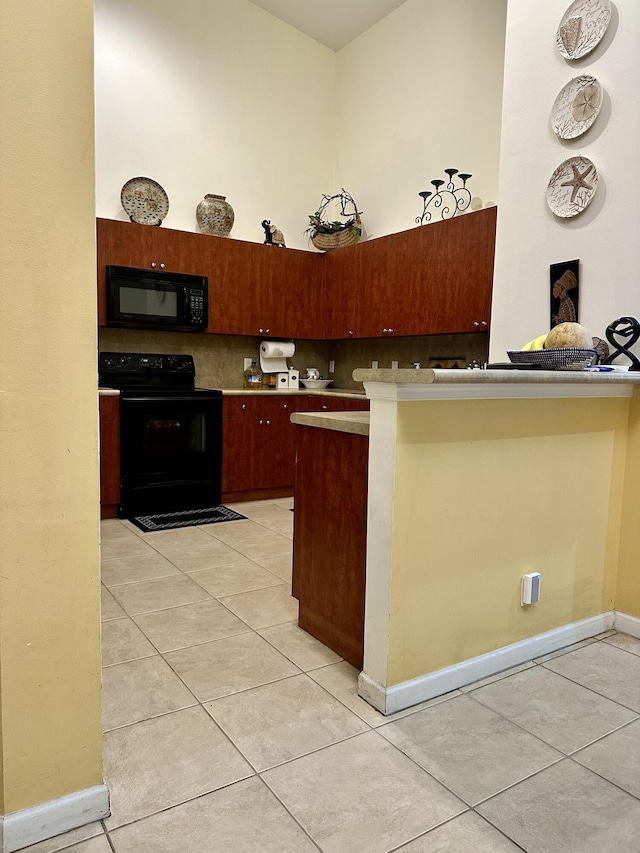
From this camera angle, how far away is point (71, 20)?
3.92 feet

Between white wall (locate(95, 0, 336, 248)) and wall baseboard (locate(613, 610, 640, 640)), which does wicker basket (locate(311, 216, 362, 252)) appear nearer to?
white wall (locate(95, 0, 336, 248))

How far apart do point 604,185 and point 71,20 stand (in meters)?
2.27

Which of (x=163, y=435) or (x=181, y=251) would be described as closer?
(x=163, y=435)

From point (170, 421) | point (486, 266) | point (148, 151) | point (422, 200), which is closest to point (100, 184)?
point (148, 151)

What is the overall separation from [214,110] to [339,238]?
1.50 m

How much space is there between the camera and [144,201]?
15.2 ft

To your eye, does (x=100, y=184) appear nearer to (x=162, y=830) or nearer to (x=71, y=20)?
(x=71, y=20)

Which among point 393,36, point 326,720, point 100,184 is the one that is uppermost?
point 393,36

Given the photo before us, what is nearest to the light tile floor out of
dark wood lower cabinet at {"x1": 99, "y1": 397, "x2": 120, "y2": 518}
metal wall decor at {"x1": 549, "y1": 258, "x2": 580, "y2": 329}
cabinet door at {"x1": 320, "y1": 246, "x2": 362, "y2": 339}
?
metal wall decor at {"x1": 549, "y1": 258, "x2": 580, "y2": 329}

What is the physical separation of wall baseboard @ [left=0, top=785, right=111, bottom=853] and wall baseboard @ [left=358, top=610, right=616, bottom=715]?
829 mm

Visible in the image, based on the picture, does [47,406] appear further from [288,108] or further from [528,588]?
[288,108]

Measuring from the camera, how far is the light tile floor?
136 centimetres

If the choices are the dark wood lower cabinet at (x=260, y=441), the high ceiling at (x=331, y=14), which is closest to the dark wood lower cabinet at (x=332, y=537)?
the dark wood lower cabinet at (x=260, y=441)

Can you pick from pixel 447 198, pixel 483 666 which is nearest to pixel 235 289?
pixel 447 198
